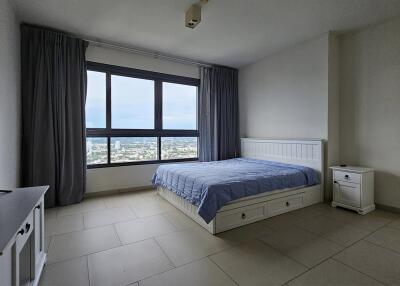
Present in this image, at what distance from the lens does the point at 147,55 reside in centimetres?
421

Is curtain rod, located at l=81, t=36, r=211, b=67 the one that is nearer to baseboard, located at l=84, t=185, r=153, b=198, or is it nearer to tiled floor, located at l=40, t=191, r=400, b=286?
baseboard, located at l=84, t=185, r=153, b=198

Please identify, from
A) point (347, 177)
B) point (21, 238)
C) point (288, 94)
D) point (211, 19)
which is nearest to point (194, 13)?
point (211, 19)

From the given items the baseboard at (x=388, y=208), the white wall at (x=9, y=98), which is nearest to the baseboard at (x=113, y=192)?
the white wall at (x=9, y=98)

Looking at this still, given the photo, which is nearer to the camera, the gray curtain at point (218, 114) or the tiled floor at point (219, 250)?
the tiled floor at point (219, 250)

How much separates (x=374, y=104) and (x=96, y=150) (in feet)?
15.2

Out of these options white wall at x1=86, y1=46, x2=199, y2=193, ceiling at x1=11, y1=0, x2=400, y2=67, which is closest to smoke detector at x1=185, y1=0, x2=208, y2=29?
ceiling at x1=11, y1=0, x2=400, y2=67

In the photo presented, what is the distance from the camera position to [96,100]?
3.84 metres

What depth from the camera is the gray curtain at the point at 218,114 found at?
190 inches

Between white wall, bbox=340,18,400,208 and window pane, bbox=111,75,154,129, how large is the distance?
3.55 metres

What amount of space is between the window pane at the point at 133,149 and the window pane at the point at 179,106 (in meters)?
0.52

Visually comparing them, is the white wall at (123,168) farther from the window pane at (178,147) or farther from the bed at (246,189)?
the bed at (246,189)

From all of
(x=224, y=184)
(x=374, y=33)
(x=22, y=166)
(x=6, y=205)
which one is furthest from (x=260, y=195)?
(x=22, y=166)

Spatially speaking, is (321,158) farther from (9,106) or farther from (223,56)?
(9,106)

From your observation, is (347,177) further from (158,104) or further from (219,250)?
(158,104)
